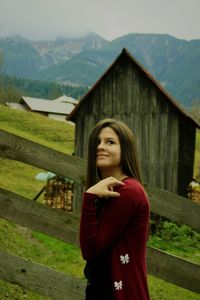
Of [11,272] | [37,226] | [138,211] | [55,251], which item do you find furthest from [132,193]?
[55,251]

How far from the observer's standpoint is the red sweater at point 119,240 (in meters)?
2.27

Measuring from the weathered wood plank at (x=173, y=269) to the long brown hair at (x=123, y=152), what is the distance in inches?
44.7

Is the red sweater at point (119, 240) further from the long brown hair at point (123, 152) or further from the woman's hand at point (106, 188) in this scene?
the long brown hair at point (123, 152)

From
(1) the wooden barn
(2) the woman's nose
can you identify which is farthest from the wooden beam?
(1) the wooden barn

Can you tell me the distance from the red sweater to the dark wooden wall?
10.6 meters

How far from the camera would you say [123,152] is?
257 centimetres

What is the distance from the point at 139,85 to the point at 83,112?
2.09m

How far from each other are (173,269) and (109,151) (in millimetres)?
1443

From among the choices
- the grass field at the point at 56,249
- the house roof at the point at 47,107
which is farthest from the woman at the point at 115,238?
the house roof at the point at 47,107

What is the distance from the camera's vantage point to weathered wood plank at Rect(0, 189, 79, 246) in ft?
11.3

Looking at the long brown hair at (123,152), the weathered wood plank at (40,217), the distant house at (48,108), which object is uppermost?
the long brown hair at (123,152)

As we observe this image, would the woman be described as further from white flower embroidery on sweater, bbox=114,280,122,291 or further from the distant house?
the distant house

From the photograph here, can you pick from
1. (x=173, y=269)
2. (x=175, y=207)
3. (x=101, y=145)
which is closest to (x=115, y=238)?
(x=101, y=145)

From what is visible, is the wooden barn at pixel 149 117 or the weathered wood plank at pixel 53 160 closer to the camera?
the weathered wood plank at pixel 53 160
